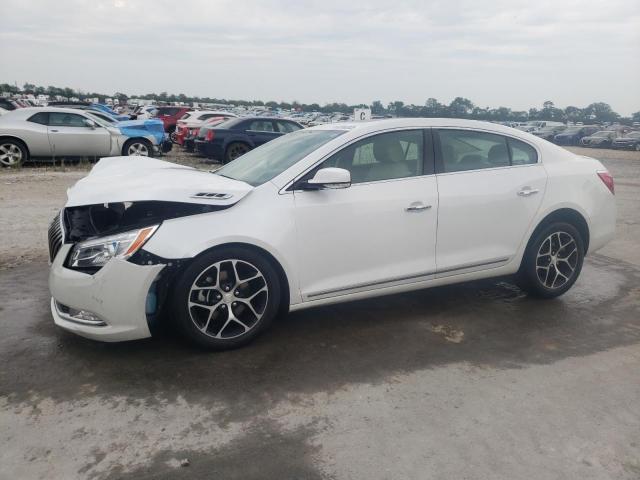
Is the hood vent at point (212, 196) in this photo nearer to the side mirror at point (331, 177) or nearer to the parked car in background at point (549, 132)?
the side mirror at point (331, 177)

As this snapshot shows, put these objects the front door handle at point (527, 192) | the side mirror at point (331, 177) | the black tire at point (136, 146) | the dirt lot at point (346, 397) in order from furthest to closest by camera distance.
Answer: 1. the black tire at point (136, 146)
2. the front door handle at point (527, 192)
3. the side mirror at point (331, 177)
4. the dirt lot at point (346, 397)

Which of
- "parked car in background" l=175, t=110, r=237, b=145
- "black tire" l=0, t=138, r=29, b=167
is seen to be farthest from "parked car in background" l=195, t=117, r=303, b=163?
"black tire" l=0, t=138, r=29, b=167

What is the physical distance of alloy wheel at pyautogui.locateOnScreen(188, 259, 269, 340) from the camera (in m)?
3.57

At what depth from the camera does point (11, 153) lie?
1276 centimetres

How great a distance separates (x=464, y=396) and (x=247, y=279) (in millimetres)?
1563

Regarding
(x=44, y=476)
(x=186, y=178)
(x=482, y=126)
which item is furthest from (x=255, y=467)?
(x=482, y=126)

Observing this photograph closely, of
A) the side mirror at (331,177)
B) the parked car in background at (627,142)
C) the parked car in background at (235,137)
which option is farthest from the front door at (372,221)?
the parked car in background at (627,142)

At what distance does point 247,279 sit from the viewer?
3.67m

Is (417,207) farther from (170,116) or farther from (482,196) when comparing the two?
(170,116)

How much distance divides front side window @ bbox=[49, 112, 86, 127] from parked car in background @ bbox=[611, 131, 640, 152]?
31.1 metres

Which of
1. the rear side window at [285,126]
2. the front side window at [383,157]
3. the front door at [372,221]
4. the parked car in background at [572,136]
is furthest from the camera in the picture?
the parked car in background at [572,136]

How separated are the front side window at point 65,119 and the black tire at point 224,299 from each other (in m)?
11.6

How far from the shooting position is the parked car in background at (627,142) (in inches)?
1286

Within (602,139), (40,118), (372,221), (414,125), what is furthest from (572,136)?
(372,221)
